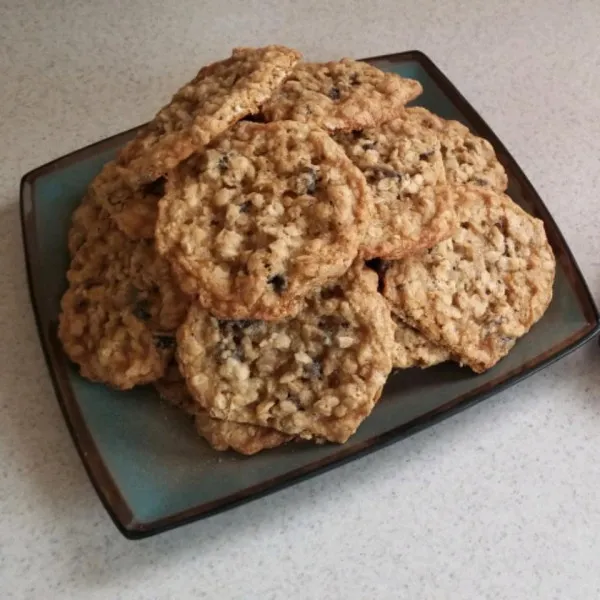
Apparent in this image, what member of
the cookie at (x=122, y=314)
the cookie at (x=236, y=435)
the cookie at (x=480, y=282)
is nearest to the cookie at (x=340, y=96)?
the cookie at (x=480, y=282)

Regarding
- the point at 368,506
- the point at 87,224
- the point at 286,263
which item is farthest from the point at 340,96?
the point at 368,506

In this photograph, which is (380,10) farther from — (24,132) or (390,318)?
(390,318)

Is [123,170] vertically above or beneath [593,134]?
beneath

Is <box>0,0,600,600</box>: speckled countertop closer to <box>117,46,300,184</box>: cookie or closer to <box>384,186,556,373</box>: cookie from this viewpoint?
<box>384,186,556,373</box>: cookie

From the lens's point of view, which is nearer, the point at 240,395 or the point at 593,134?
the point at 240,395

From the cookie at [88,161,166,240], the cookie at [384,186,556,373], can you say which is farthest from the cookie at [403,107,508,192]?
the cookie at [88,161,166,240]

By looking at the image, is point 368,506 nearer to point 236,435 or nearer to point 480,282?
point 236,435

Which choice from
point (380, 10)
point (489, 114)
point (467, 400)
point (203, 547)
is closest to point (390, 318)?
point (467, 400)
